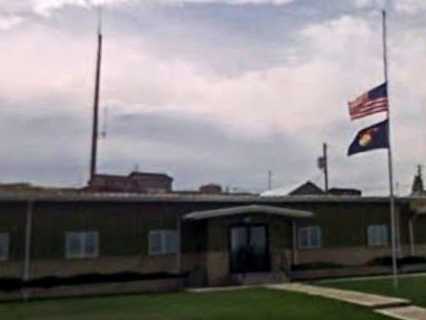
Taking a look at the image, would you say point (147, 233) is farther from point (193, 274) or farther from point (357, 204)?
point (357, 204)

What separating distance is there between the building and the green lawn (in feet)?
10.9

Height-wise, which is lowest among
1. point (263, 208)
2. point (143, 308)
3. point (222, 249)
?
point (143, 308)

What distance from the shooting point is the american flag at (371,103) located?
2117 centimetres

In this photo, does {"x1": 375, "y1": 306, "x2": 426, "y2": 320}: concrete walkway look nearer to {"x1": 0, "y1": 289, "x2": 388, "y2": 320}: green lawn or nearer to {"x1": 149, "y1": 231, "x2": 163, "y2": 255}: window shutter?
{"x1": 0, "y1": 289, "x2": 388, "y2": 320}: green lawn

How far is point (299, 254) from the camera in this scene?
2795 cm

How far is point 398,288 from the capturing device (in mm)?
20781

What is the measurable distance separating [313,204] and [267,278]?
4309 millimetres

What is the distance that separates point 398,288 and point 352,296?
97.8 inches

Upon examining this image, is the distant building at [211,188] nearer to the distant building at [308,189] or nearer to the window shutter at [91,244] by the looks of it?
the distant building at [308,189]

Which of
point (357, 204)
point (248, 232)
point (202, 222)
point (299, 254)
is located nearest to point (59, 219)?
point (202, 222)

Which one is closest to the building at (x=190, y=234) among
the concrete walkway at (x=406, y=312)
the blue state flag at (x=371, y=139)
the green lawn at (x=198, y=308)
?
the green lawn at (x=198, y=308)

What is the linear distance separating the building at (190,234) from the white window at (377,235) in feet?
0.15

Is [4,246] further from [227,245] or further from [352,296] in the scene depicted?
[352,296]

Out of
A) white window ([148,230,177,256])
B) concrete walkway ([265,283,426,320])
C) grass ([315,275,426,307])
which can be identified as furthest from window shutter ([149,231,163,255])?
concrete walkway ([265,283,426,320])
